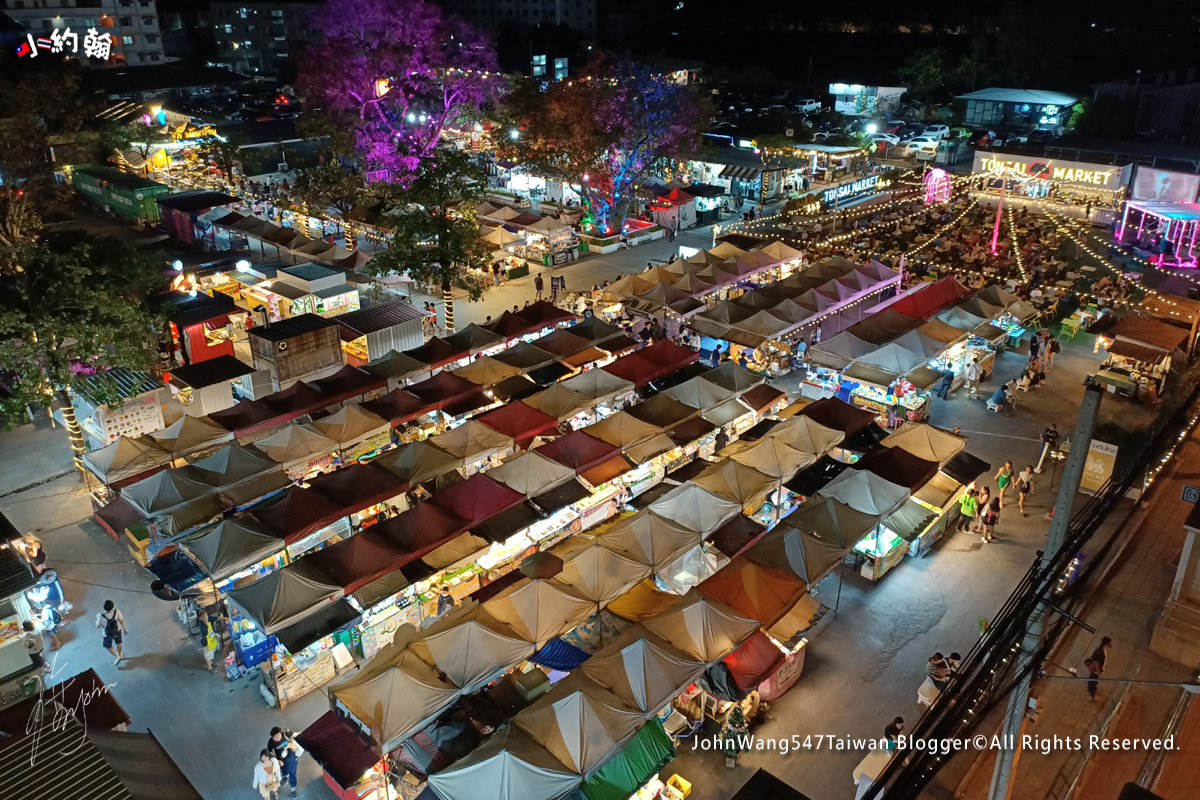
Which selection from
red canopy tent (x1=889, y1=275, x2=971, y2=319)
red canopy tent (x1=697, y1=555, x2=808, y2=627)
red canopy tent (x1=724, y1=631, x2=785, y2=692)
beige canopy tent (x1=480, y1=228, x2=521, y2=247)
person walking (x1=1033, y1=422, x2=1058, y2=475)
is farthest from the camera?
beige canopy tent (x1=480, y1=228, x2=521, y2=247)

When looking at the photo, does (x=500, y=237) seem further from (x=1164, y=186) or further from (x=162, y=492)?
(x=1164, y=186)

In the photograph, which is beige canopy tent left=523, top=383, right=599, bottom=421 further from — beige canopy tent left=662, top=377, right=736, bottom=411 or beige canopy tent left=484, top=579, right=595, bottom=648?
beige canopy tent left=484, top=579, right=595, bottom=648

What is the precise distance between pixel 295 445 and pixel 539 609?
677 centimetres

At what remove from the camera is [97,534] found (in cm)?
1499

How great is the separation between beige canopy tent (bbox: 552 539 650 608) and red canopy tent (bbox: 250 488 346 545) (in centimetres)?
417

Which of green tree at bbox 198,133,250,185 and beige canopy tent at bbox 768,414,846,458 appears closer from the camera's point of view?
beige canopy tent at bbox 768,414,846,458

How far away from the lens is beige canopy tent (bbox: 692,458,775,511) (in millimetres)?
13820

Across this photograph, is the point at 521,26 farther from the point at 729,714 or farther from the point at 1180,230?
the point at 729,714

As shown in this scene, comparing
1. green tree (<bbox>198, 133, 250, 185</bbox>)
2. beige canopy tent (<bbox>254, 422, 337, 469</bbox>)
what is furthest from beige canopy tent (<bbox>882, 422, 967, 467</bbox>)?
green tree (<bbox>198, 133, 250, 185</bbox>)

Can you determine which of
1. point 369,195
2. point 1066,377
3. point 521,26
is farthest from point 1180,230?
point 521,26

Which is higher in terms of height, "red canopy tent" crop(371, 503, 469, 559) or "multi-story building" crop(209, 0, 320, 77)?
"multi-story building" crop(209, 0, 320, 77)

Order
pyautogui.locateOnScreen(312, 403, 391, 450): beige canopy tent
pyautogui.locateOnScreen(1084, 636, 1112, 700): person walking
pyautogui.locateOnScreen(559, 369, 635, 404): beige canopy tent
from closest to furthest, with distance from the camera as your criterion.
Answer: pyautogui.locateOnScreen(1084, 636, 1112, 700): person walking < pyautogui.locateOnScreen(312, 403, 391, 450): beige canopy tent < pyautogui.locateOnScreen(559, 369, 635, 404): beige canopy tent

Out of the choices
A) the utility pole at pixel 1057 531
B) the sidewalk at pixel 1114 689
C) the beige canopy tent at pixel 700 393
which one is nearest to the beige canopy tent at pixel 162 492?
the beige canopy tent at pixel 700 393

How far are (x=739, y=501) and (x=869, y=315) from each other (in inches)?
380
